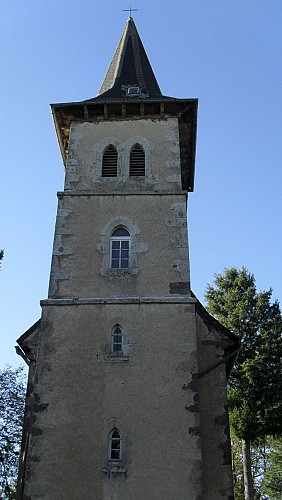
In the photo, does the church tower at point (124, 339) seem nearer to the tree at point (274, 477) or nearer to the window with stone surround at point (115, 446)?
the window with stone surround at point (115, 446)

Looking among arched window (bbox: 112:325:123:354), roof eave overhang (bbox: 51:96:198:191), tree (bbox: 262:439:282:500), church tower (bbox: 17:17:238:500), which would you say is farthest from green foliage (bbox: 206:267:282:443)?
arched window (bbox: 112:325:123:354)

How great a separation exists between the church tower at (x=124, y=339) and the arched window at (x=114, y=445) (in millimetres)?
20

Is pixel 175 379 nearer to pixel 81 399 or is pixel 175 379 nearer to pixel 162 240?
pixel 81 399

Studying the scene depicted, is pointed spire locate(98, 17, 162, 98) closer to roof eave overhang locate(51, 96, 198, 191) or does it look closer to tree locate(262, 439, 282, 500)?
roof eave overhang locate(51, 96, 198, 191)

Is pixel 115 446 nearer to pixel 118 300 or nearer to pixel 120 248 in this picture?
pixel 118 300

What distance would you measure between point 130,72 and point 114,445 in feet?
38.7

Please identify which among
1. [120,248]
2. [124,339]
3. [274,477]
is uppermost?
[120,248]

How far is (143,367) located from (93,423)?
1499 millimetres

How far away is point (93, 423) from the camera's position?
10688 millimetres

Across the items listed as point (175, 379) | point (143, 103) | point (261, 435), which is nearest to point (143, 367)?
point (175, 379)

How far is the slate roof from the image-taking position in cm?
1606

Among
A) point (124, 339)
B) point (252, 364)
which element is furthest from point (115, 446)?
point (252, 364)

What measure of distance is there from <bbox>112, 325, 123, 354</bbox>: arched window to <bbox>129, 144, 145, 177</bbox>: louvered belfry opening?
4.44 meters

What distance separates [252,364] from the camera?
22.5 m
